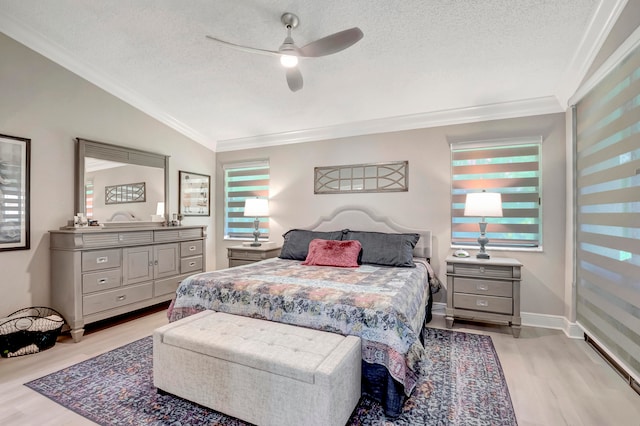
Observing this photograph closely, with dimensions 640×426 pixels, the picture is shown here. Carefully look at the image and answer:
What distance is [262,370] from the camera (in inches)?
65.6

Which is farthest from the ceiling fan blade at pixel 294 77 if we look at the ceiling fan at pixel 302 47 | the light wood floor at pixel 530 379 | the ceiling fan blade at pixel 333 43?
the light wood floor at pixel 530 379

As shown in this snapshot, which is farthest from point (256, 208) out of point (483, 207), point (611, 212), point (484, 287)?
point (611, 212)

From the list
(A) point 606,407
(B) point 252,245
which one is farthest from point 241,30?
(A) point 606,407

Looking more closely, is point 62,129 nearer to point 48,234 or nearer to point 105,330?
point 48,234

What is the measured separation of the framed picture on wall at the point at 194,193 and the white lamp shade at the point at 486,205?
13.0 ft

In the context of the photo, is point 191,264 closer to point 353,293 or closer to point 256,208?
point 256,208

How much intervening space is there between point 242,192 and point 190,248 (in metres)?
1.31

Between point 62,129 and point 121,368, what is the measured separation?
8.56ft

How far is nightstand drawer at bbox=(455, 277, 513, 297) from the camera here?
308 cm

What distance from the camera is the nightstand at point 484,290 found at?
306cm

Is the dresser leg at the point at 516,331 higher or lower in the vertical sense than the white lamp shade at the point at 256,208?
lower

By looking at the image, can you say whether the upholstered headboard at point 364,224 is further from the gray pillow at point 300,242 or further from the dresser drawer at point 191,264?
the dresser drawer at point 191,264

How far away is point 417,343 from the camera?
194 centimetres

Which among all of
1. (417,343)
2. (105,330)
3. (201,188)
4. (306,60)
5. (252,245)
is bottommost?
(105,330)
